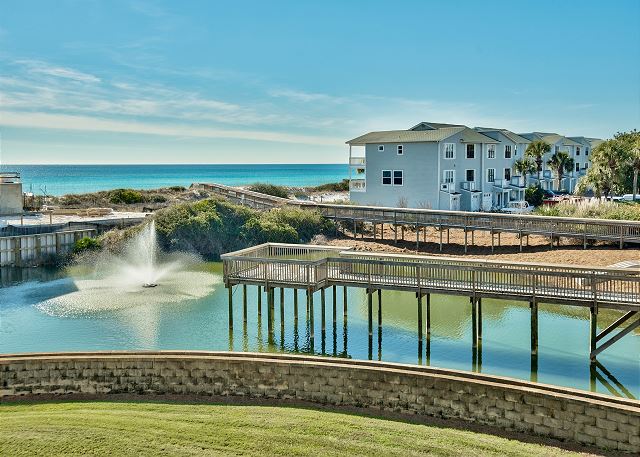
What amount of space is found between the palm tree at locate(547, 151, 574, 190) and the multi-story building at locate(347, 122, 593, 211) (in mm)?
12829

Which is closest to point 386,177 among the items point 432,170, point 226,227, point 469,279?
point 432,170

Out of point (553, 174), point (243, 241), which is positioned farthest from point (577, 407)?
point (553, 174)

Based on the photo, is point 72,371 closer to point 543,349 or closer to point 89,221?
point 543,349

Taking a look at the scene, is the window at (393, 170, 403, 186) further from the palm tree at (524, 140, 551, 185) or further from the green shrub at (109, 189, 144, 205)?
the green shrub at (109, 189, 144, 205)

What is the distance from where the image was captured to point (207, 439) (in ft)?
43.1

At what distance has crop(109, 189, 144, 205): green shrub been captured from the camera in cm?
6538

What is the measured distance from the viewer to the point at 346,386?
1512cm

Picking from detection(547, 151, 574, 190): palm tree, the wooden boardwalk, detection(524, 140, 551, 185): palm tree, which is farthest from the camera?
detection(547, 151, 574, 190): palm tree

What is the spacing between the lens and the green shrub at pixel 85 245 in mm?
43250

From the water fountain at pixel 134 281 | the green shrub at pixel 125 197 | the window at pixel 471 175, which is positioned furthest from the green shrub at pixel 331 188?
the water fountain at pixel 134 281

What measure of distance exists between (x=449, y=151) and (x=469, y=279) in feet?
111

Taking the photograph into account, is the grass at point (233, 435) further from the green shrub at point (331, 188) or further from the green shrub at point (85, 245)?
the green shrub at point (331, 188)

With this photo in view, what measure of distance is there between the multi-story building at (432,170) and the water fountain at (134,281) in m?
18.7

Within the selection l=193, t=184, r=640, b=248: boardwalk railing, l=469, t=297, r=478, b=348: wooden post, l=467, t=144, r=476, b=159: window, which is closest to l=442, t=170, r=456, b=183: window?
l=467, t=144, r=476, b=159: window
